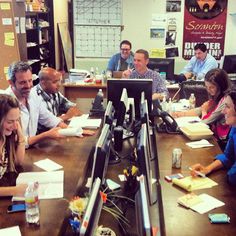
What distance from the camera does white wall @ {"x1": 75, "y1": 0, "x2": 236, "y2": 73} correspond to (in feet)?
23.6

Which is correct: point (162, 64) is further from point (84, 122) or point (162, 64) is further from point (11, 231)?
point (11, 231)

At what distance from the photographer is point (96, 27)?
24.3ft

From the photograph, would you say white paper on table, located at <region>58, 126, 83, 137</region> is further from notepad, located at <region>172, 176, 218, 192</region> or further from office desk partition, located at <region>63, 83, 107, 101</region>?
office desk partition, located at <region>63, 83, 107, 101</region>

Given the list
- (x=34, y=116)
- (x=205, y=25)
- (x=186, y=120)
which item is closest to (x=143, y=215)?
(x=34, y=116)

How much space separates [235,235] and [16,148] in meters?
1.43

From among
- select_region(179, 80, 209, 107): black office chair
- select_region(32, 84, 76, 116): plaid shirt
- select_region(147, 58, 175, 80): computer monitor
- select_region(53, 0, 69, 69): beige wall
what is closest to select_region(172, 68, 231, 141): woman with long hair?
select_region(179, 80, 209, 107): black office chair

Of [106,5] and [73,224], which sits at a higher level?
[106,5]

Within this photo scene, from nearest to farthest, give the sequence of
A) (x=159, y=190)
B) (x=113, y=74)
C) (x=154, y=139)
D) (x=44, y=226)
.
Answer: (x=44, y=226) < (x=159, y=190) < (x=154, y=139) < (x=113, y=74)

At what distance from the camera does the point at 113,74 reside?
5.59 metres

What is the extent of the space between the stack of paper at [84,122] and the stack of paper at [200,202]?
144cm

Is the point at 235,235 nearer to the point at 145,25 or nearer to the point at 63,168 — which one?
the point at 63,168

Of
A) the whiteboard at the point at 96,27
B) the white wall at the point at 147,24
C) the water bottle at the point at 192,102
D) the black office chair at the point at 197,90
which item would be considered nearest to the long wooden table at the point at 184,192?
the water bottle at the point at 192,102

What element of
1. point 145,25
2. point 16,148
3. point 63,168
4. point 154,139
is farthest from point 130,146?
point 145,25

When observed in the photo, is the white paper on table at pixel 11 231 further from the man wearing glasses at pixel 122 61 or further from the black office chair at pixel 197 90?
the man wearing glasses at pixel 122 61
